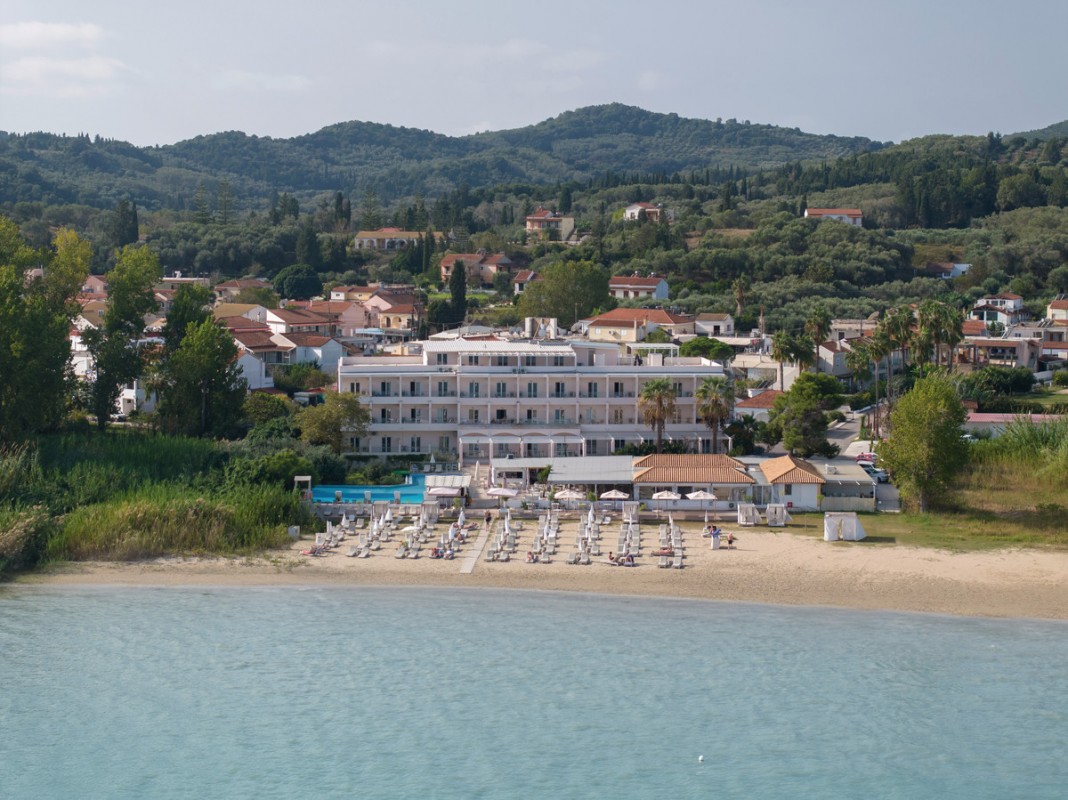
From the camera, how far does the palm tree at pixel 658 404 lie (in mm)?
41781

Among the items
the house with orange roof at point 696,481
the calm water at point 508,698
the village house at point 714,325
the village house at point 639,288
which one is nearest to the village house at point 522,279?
the village house at point 639,288

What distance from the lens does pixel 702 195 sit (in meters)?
144

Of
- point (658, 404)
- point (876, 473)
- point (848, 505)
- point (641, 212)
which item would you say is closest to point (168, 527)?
point (658, 404)

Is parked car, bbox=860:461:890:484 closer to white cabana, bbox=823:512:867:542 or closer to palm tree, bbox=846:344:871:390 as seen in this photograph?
white cabana, bbox=823:512:867:542

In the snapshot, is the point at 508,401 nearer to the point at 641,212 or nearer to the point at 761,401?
the point at 761,401

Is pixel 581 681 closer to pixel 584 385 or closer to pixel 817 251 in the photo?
pixel 584 385

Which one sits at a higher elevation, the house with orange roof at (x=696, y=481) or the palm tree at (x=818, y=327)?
the palm tree at (x=818, y=327)

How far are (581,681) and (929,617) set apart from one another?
8.12 metres

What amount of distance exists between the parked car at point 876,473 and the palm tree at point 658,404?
6218 millimetres

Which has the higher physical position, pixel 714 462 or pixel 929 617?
pixel 714 462

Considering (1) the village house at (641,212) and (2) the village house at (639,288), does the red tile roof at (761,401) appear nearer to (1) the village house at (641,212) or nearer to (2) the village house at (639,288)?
(2) the village house at (639,288)

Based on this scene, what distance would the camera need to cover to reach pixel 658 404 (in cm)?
4172

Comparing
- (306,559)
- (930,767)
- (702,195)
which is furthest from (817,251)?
(930,767)

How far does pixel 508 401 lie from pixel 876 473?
40.1 feet
